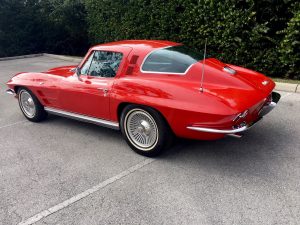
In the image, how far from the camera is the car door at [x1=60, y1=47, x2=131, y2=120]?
4.27 m

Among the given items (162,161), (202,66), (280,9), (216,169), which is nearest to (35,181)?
(162,161)

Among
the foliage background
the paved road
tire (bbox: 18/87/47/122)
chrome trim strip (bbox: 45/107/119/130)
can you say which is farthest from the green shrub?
tire (bbox: 18/87/47/122)

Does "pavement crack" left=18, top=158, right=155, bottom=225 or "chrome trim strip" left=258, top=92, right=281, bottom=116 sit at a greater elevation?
"chrome trim strip" left=258, top=92, right=281, bottom=116

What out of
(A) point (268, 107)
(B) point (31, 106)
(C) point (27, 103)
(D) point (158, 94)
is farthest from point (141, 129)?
(C) point (27, 103)

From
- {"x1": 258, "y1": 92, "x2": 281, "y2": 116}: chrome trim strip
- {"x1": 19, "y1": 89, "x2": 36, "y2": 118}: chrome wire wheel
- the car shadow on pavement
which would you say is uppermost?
{"x1": 258, "y1": 92, "x2": 281, "y2": 116}: chrome trim strip

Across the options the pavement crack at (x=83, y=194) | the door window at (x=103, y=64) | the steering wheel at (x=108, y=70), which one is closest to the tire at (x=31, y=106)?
the door window at (x=103, y=64)

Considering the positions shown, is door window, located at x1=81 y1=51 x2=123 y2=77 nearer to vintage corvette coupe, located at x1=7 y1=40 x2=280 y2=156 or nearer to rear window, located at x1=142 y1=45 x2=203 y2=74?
vintage corvette coupe, located at x1=7 y1=40 x2=280 y2=156

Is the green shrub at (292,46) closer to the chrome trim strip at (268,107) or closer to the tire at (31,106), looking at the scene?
the chrome trim strip at (268,107)

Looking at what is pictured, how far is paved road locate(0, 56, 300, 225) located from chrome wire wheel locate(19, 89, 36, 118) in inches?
25.9

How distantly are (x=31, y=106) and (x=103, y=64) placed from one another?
6.33 ft

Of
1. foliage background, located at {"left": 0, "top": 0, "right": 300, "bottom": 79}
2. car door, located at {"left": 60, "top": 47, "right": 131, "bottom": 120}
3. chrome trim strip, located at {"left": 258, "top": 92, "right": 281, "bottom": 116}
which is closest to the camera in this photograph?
chrome trim strip, located at {"left": 258, "top": 92, "right": 281, "bottom": 116}

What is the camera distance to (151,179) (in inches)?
139

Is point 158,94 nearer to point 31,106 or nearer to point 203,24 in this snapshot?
point 31,106

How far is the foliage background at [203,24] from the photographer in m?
7.21
